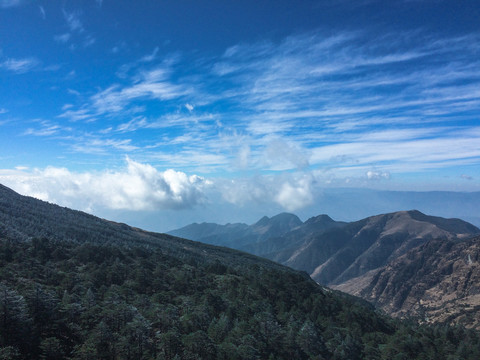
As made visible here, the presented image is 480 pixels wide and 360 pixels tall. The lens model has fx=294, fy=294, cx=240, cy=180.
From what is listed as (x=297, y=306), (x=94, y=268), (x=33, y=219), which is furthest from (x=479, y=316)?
(x=33, y=219)

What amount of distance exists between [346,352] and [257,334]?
19.6 meters

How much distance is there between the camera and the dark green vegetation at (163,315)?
42.3m

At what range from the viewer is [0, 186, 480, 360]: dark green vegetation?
1667 inches

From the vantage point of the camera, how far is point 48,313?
4503cm

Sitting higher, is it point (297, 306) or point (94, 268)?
point (94, 268)

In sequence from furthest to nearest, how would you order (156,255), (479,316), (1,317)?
(479,316) → (156,255) → (1,317)

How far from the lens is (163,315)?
5309 cm

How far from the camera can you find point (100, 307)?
51.4 m

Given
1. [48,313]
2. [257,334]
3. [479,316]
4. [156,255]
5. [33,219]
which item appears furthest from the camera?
[479,316]

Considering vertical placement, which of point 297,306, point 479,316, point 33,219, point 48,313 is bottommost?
point 479,316

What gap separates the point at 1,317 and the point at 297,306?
243 ft

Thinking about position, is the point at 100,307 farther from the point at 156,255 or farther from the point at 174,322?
the point at 156,255

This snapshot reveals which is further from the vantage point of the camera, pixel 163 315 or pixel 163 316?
pixel 163 315

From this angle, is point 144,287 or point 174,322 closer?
point 174,322
